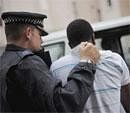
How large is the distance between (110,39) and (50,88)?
10.5 ft

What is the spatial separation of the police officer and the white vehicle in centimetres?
278

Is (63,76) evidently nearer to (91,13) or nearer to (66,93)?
(66,93)

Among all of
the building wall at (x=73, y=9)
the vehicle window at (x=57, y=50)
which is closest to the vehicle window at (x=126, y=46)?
the vehicle window at (x=57, y=50)

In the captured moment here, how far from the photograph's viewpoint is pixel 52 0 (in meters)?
11.1

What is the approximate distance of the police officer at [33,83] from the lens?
7.22ft

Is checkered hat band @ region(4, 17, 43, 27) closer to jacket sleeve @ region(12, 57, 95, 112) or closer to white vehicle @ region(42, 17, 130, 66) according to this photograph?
jacket sleeve @ region(12, 57, 95, 112)

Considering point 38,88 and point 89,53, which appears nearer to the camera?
point 38,88

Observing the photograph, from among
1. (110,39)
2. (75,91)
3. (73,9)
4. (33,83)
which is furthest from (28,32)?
(73,9)

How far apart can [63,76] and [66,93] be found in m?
0.49

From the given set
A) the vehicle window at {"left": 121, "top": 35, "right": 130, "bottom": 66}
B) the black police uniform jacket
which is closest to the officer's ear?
the black police uniform jacket

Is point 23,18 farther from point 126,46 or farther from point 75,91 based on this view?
point 126,46

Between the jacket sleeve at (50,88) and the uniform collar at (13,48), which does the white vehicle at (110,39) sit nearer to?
the uniform collar at (13,48)

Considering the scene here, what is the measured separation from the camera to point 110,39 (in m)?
5.32

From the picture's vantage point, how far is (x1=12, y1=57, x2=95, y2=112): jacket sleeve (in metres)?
2.20
